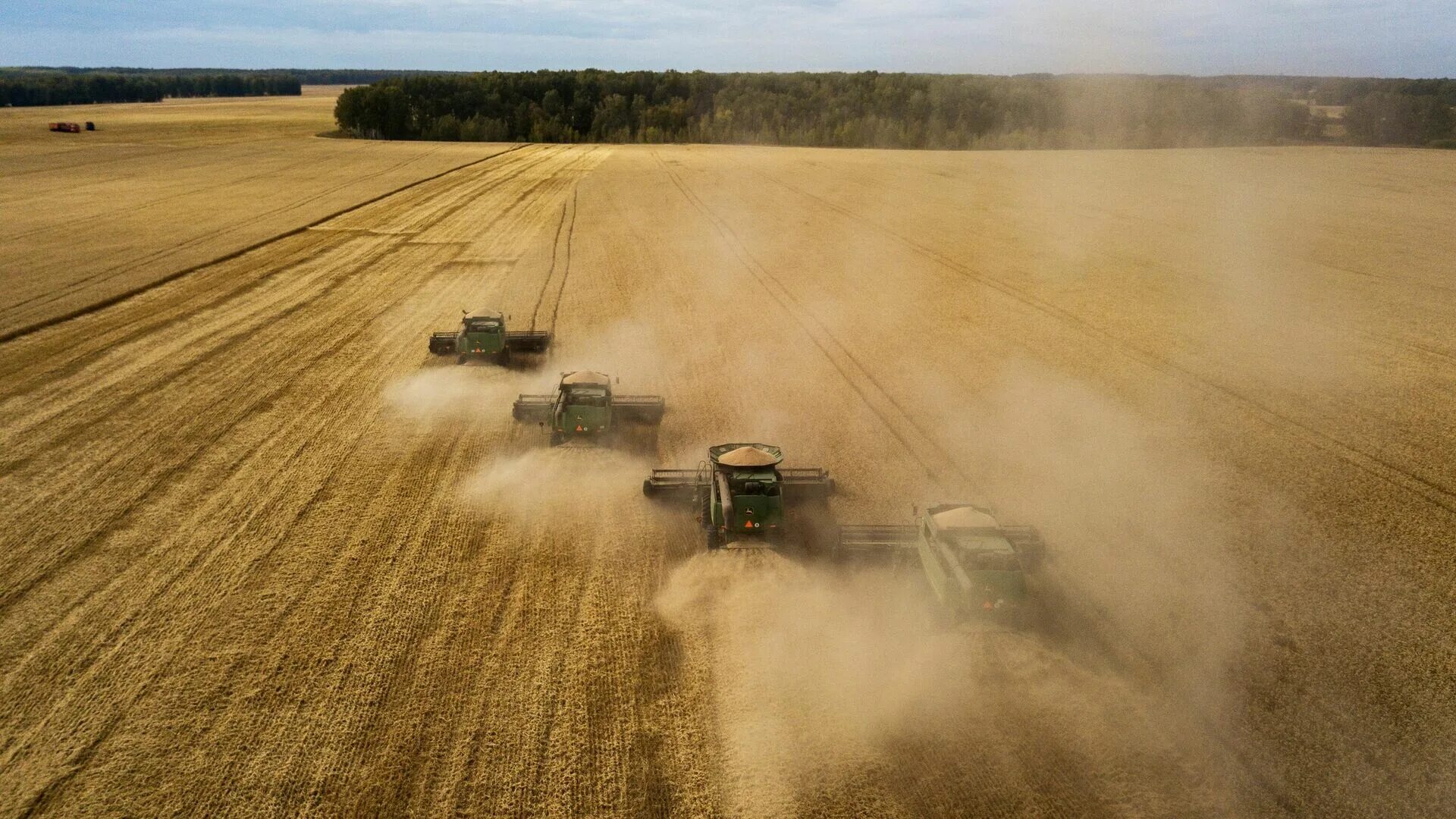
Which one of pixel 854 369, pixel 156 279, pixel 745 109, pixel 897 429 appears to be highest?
pixel 745 109

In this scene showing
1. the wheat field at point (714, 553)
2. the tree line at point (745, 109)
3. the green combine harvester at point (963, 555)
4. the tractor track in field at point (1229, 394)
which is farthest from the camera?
the tree line at point (745, 109)

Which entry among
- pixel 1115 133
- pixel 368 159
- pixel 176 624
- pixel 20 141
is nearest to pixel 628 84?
pixel 368 159

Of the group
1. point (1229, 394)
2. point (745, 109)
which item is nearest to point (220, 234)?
point (1229, 394)

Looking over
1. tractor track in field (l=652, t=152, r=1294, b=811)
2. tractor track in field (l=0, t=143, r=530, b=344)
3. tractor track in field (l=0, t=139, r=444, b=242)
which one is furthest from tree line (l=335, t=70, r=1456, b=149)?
tractor track in field (l=0, t=143, r=530, b=344)

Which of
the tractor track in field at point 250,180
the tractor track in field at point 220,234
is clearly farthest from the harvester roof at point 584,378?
the tractor track in field at point 250,180

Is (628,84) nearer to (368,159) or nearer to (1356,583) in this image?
(368,159)

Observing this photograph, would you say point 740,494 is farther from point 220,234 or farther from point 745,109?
point 745,109

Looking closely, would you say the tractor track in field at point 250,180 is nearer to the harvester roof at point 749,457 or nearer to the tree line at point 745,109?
the harvester roof at point 749,457
